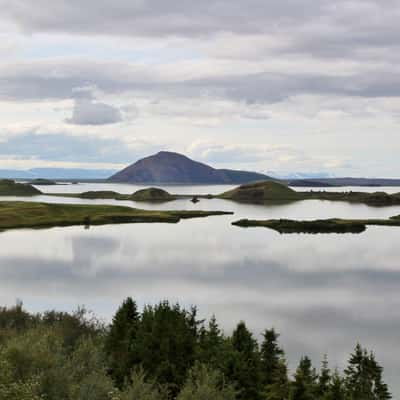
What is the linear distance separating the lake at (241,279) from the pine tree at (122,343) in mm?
13866

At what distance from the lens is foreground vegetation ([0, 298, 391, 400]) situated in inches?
1395

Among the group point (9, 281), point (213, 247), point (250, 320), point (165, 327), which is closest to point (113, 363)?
point (165, 327)

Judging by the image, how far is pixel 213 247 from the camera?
137125mm

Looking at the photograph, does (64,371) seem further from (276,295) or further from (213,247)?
(213,247)

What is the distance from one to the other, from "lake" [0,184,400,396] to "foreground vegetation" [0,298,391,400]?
6.66 metres

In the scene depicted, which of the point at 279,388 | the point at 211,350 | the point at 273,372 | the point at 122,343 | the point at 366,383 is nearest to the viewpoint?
the point at 279,388

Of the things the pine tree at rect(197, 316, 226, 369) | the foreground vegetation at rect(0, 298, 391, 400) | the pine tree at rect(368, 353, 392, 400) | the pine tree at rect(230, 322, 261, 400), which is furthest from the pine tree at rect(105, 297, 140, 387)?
the pine tree at rect(368, 353, 392, 400)

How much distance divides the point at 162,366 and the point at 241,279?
49943mm

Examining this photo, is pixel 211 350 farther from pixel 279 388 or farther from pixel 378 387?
pixel 378 387

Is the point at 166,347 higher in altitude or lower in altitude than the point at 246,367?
higher

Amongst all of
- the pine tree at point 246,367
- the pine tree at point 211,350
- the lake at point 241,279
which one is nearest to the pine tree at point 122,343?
the pine tree at point 211,350

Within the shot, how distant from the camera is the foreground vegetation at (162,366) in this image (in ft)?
116

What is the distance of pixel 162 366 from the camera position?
156 feet

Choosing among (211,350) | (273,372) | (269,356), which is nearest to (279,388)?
(273,372)
